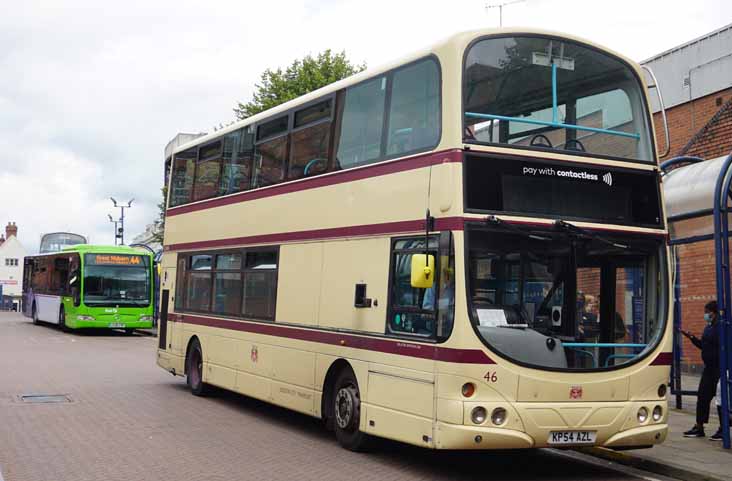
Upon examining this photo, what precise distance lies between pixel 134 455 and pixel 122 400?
5311 millimetres

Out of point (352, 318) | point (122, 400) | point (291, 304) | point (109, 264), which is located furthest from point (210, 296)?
point (109, 264)

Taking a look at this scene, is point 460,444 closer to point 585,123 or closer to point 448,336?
point 448,336

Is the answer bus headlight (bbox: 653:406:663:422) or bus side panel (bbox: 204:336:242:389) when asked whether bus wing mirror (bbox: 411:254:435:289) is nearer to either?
bus headlight (bbox: 653:406:663:422)

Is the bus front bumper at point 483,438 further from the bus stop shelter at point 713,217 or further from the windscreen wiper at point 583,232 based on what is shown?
the bus stop shelter at point 713,217

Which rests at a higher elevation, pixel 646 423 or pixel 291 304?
pixel 291 304

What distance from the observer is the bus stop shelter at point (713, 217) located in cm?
1095

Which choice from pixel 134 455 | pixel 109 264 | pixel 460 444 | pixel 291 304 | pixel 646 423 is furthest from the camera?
pixel 109 264

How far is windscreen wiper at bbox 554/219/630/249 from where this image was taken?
9.33 metres

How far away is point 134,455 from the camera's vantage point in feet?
33.7

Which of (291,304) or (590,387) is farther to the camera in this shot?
(291,304)

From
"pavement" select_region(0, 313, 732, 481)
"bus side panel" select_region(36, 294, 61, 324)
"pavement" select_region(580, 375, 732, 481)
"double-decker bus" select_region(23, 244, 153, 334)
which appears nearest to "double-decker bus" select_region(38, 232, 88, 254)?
"bus side panel" select_region(36, 294, 61, 324)

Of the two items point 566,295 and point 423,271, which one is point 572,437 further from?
point 423,271

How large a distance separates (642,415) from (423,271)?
8.77 feet

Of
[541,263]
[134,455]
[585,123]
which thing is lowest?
[134,455]
